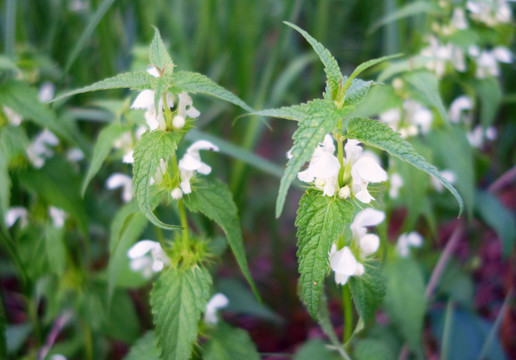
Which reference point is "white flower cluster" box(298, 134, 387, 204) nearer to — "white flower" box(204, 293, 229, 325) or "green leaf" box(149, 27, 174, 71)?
"green leaf" box(149, 27, 174, 71)

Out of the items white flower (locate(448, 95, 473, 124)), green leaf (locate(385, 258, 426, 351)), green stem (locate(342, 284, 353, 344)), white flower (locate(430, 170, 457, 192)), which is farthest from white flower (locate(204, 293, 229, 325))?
white flower (locate(448, 95, 473, 124))

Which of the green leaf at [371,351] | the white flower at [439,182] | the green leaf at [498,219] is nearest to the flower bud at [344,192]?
the green leaf at [371,351]

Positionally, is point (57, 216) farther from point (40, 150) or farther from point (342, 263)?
point (342, 263)

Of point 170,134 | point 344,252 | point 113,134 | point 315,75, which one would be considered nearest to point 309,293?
point 344,252

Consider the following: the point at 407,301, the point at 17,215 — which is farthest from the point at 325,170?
the point at 17,215

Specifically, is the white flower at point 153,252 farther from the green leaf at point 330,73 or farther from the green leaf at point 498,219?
the green leaf at point 498,219

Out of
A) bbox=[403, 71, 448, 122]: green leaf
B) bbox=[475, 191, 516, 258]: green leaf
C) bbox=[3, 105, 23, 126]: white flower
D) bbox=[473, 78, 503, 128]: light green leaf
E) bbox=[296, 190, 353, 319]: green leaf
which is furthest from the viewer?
bbox=[475, 191, 516, 258]: green leaf
